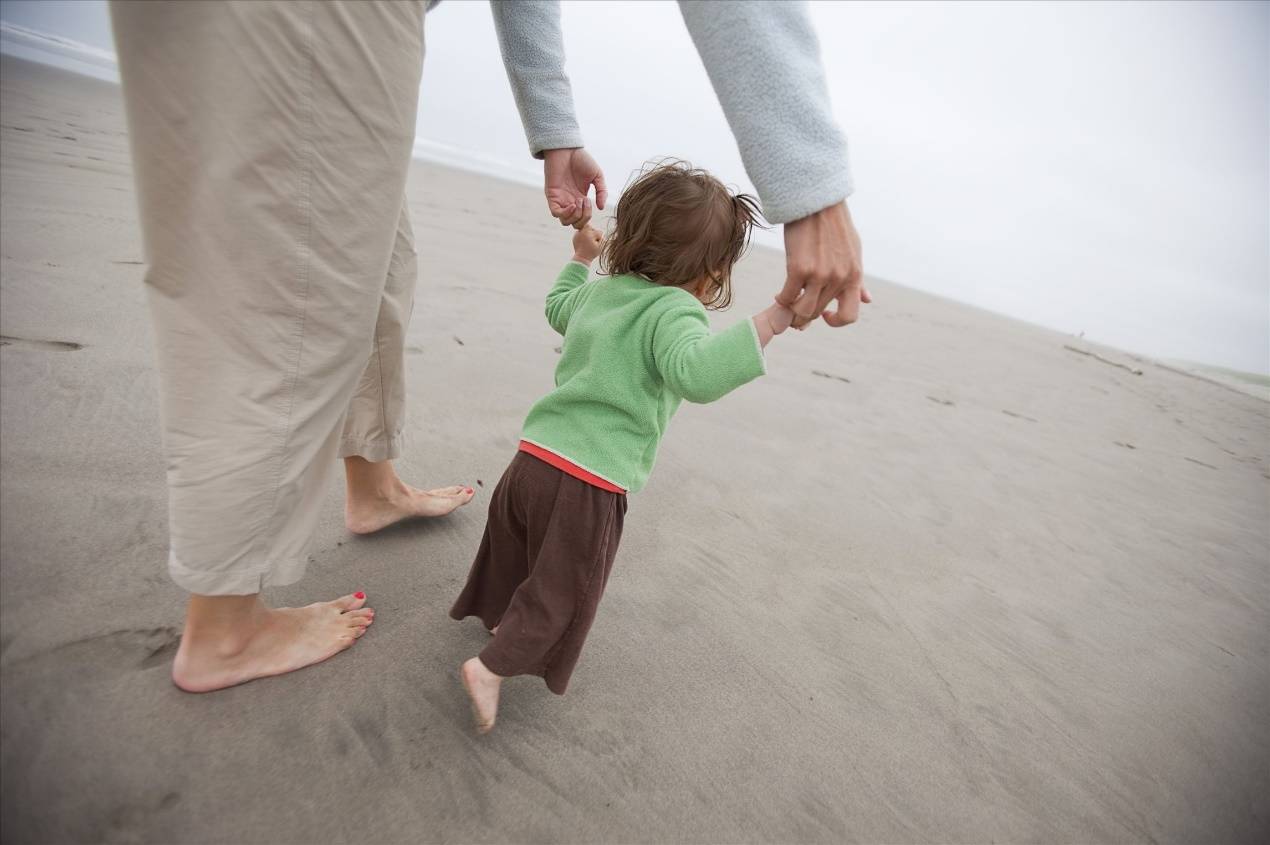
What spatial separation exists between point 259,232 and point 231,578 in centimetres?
52

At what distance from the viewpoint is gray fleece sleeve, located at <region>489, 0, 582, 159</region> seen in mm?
1254

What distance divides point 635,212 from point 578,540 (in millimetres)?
552

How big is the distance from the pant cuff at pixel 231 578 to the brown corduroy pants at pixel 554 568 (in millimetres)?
343

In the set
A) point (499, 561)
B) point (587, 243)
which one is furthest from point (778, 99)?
point (499, 561)

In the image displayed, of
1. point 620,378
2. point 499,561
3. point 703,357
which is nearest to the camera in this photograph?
point 703,357

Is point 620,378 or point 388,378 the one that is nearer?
point 620,378

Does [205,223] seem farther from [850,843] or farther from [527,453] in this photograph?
[850,843]

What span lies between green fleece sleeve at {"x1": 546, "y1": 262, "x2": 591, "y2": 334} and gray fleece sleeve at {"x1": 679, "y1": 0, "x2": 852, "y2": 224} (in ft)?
1.65

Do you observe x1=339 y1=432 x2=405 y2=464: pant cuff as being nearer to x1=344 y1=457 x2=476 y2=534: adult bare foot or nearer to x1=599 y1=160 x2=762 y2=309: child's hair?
x1=344 y1=457 x2=476 y2=534: adult bare foot

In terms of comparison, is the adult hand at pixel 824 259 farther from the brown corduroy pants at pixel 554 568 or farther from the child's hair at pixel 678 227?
the brown corduroy pants at pixel 554 568

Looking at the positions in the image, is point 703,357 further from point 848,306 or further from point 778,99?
point 778,99

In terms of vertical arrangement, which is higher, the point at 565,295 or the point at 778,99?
the point at 778,99

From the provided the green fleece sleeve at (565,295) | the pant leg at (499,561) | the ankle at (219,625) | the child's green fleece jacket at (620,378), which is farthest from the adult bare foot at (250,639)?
the green fleece sleeve at (565,295)

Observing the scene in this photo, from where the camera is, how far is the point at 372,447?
4.81 ft
